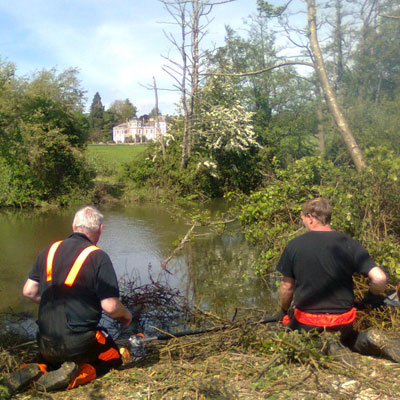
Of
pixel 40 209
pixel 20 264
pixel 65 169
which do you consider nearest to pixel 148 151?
pixel 65 169

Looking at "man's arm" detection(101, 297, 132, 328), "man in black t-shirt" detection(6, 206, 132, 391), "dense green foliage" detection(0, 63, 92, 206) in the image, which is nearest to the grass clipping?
"man in black t-shirt" detection(6, 206, 132, 391)

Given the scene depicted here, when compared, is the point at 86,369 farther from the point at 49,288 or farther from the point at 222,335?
the point at 222,335

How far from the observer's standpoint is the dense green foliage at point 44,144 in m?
18.5

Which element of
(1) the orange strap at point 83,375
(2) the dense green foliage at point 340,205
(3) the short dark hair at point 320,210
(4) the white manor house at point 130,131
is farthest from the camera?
(4) the white manor house at point 130,131

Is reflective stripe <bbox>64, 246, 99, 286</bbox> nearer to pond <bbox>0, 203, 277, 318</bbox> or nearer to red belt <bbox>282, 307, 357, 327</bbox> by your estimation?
red belt <bbox>282, 307, 357, 327</bbox>

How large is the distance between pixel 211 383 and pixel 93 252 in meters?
1.39

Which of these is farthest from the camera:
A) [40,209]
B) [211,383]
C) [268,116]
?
[268,116]

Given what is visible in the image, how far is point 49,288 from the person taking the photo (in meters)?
3.67

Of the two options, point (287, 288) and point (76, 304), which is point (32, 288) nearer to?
point (76, 304)

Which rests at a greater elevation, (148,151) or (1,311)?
(148,151)

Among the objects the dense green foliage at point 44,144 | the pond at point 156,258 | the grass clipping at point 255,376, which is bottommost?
the pond at point 156,258

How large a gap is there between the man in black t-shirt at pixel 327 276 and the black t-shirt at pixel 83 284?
63.9 inches

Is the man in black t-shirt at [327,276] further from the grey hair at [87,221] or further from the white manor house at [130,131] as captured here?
the white manor house at [130,131]

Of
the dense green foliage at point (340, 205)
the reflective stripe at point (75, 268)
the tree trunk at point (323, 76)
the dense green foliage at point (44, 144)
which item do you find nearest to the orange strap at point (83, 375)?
→ the reflective stripe at point (75, 268)
